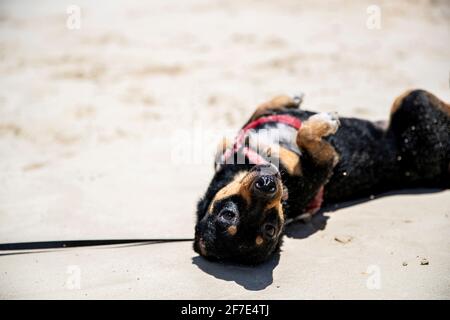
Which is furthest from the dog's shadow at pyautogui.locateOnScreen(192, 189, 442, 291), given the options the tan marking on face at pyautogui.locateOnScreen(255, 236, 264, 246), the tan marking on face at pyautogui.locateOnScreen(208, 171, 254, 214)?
the tan marking on face at pyautogui.locateOnScreen(208, 171, 254, 214)

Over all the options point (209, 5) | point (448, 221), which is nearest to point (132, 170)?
point (448, 221)

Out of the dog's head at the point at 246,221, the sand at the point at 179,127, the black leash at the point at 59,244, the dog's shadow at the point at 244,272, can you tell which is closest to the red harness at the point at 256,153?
the sand at the point at 179,127

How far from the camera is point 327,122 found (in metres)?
3.88

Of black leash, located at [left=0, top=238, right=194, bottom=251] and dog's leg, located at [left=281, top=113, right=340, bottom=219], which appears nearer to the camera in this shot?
black leash, located at [left=0, top=238, right=194, bottom=251]

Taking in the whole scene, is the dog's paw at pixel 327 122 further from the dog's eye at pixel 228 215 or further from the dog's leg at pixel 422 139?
the dog's eye at pixel 228 215

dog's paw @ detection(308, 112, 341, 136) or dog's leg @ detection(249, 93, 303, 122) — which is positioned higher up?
dog's leg @ detection(249, 93, 303, 122)

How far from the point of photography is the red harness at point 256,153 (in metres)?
3.70

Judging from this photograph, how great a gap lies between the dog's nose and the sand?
571 mm

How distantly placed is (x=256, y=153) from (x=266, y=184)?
812mm

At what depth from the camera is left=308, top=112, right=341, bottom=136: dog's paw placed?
387 cm

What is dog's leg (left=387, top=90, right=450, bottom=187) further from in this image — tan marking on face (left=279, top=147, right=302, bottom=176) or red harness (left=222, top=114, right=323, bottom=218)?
tan marking on face (left=279, top=147, right=302, bottom=176)

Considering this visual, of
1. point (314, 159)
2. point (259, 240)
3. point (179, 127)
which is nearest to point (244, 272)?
point (259, 240)

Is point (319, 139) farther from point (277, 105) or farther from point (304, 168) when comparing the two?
point (277, 105)

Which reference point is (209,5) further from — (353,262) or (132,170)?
(353,262)
